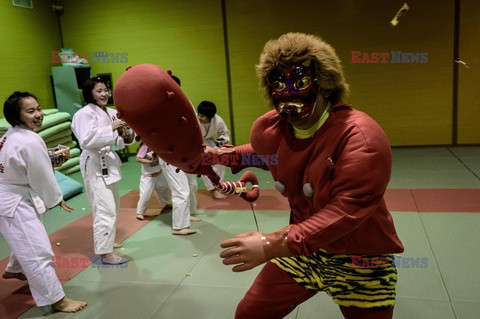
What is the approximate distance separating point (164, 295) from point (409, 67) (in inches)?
255

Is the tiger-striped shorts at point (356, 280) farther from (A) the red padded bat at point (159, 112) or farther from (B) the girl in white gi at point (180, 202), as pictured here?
(B) the girl in white gi at point (180, 202)

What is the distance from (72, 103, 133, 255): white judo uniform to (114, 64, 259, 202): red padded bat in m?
2.02

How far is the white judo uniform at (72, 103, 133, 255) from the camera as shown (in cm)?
355

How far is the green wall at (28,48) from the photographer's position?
7492 millimetres

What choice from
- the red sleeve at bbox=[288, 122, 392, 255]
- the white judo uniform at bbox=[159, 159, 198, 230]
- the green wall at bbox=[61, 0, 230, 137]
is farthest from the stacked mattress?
the red sleeve at bbox=[288, 122, 392, 255]

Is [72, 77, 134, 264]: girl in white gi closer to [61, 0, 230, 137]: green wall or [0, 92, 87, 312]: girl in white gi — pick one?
[0, 92, 87, 312]: girl in white gi

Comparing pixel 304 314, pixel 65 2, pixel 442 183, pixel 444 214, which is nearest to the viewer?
pixel 304 314

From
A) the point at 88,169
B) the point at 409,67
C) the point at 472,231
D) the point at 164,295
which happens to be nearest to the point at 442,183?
the point at 472,231

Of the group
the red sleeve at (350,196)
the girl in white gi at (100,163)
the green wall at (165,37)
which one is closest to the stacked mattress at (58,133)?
the green wall at (165,37)

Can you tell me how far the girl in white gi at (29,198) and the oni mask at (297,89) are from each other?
2.04m

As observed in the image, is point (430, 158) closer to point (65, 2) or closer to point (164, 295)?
point (164, 295)

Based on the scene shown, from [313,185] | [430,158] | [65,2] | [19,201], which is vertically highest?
[65,2]

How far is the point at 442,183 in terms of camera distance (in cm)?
548

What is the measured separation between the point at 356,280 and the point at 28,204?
2430mm
